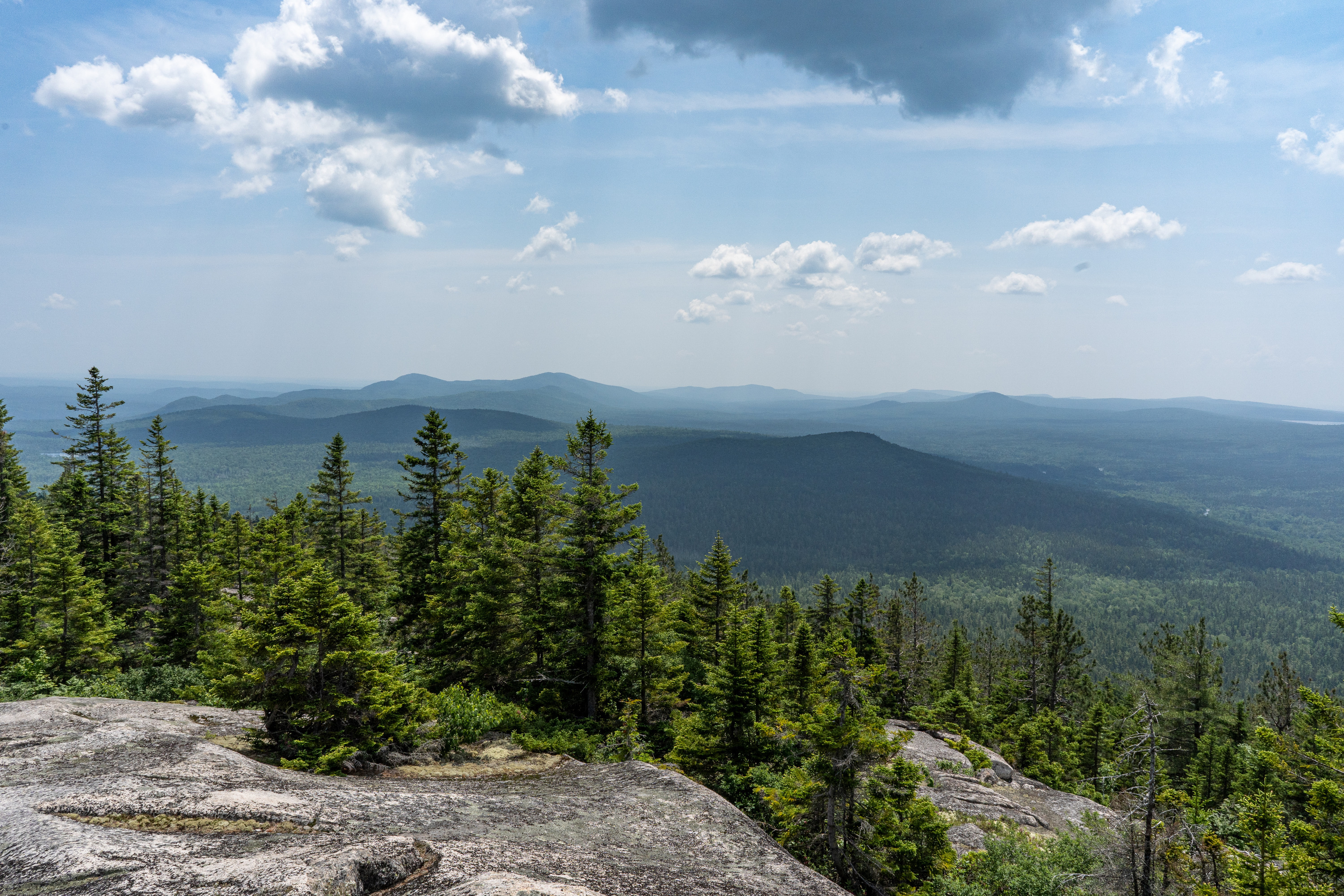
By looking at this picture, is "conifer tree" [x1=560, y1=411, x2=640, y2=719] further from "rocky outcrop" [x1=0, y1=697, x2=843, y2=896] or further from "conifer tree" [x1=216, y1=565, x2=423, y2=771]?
"rocky outcrop" [x1=0, y1=697, x2=843, y2=896]

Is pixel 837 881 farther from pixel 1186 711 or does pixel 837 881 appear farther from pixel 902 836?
pixel 1186 711

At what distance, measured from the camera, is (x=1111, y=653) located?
17925 cm

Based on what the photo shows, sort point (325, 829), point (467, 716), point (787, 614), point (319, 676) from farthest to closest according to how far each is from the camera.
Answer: point (787, 614), point (467, 716), point (319, 676), point (325, 829)

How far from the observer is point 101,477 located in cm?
4484

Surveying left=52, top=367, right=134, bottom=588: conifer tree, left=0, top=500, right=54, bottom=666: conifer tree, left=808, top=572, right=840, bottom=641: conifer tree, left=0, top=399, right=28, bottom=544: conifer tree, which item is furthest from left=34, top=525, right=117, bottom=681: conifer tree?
left=808, top=572, right=840, bottom=641: conifer tree

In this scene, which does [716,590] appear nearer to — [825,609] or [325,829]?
[825,609]

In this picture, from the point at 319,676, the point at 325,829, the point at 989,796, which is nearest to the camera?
the point at 325,829

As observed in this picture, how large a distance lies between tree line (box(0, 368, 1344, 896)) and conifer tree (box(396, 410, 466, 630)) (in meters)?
0.19

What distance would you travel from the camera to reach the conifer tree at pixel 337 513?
36188 mm

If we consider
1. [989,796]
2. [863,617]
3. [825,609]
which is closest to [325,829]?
[989,796]

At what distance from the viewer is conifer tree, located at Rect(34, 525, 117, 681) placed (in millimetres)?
32594

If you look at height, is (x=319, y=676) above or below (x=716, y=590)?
above

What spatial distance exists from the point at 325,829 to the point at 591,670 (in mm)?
18976

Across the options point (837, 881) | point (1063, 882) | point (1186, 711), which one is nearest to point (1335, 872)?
point (1063, 882)
